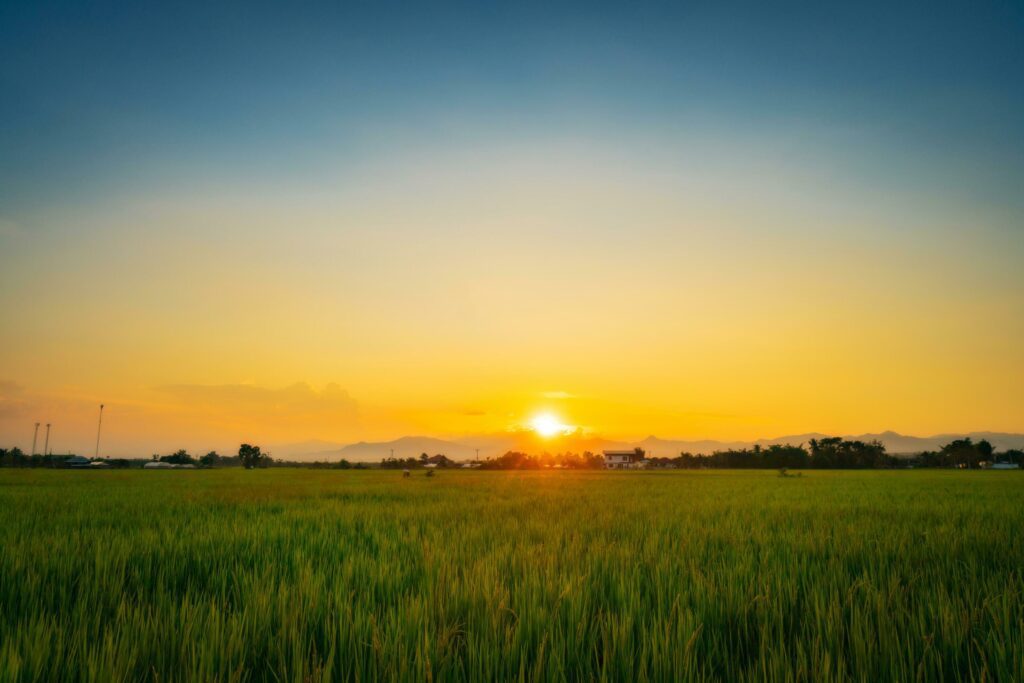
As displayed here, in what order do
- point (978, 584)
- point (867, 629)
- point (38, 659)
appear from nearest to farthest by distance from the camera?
point (38, 659) → point (867, 629) → point (978, 584)

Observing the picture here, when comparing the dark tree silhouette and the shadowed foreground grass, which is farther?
the dark tree silhouette

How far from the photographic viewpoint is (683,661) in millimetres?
1935

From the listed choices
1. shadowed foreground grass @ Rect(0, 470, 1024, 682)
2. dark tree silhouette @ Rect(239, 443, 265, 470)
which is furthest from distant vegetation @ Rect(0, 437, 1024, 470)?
shadowed foreground grass @ Rect(0, 470, 1024, 682)

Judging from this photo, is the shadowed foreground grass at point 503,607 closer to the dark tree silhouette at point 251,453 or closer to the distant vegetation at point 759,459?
the distant vegetation at point 759,459

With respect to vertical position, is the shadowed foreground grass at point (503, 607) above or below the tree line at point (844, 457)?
above

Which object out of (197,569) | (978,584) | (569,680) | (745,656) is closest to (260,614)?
(569,680)

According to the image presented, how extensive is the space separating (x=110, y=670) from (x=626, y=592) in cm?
247

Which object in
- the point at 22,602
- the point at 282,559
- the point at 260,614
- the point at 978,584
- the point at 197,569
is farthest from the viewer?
the point at 282,559

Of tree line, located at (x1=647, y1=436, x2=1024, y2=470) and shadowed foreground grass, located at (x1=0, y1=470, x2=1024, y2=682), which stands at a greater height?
shadowed foreground grass, located at (x1=0, y1=470, x2=1024, y2=682)

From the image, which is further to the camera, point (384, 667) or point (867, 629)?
point (867, 629)

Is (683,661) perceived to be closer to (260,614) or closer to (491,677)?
(491,677)

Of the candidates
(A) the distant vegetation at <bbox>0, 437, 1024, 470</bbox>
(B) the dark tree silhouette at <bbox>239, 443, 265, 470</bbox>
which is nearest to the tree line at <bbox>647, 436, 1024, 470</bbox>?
(A) the distant vegetation at <bbox>0, 437, 1024, 470</bbox>

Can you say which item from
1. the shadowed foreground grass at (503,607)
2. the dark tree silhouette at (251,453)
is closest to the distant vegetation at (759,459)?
the dark tree silhouette at (251,453)

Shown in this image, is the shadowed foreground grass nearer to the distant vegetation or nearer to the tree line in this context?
the distant vegetation
